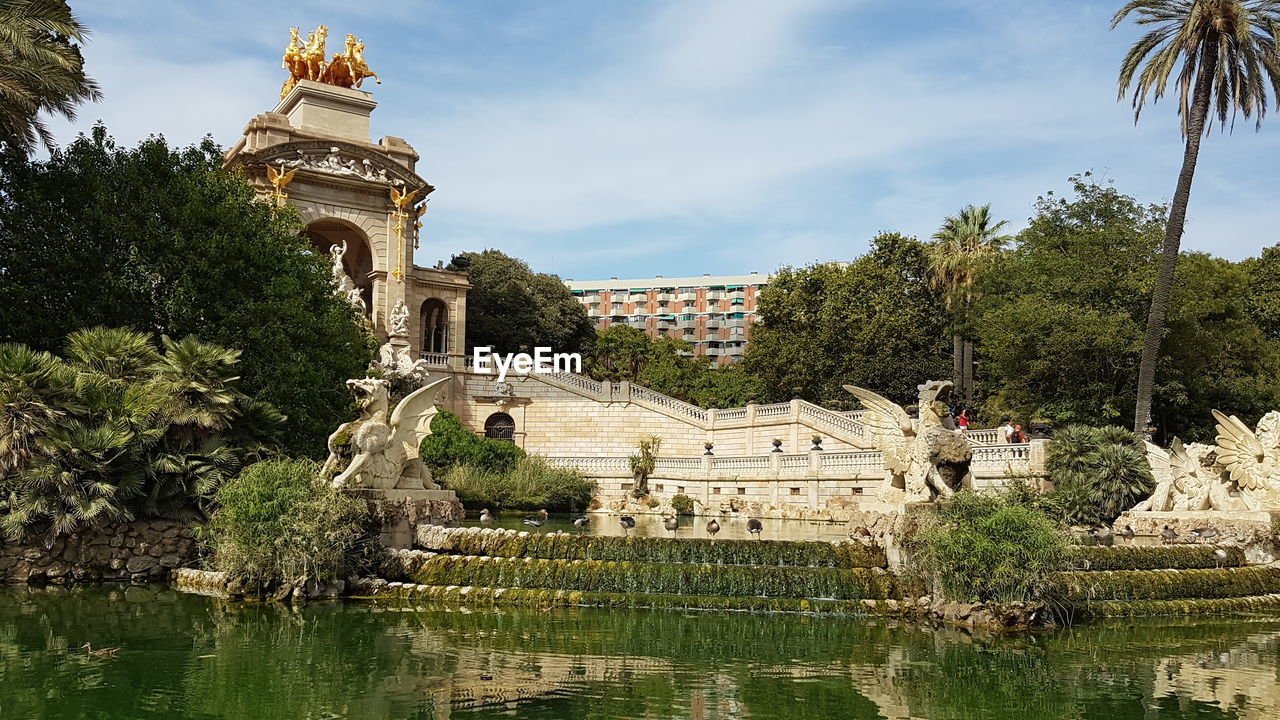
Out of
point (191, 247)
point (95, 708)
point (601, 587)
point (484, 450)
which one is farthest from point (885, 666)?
point (484, 450)

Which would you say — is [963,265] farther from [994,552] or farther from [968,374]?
[994,552]

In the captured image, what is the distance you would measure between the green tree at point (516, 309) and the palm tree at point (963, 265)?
20969 mm

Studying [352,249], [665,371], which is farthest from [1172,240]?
[665,371]

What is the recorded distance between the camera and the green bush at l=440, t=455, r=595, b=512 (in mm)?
29594

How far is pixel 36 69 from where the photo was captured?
1675cm

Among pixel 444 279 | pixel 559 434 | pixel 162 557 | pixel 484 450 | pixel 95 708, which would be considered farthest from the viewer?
pixel 444 279

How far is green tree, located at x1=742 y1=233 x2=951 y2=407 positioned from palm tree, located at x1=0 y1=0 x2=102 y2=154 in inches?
1179

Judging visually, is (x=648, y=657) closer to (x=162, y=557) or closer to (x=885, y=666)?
(x=885, y=666)

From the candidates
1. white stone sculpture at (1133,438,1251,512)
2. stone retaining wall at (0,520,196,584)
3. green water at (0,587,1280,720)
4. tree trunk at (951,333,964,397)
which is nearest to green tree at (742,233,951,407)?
tree trunk at (951,333,964,397)

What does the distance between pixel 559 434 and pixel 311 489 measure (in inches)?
1065

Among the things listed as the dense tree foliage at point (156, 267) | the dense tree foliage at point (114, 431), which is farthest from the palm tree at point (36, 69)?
the dense tree foliage at point (114, 431)

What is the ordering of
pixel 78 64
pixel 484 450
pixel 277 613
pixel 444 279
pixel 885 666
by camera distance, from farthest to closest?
1. pixel 444 279
2. pixel 484 450
3. pixel 78 64
4. pixel 277 613
5. pixel 885 666

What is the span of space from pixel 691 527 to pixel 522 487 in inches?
271

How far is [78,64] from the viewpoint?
1809 centimetres
